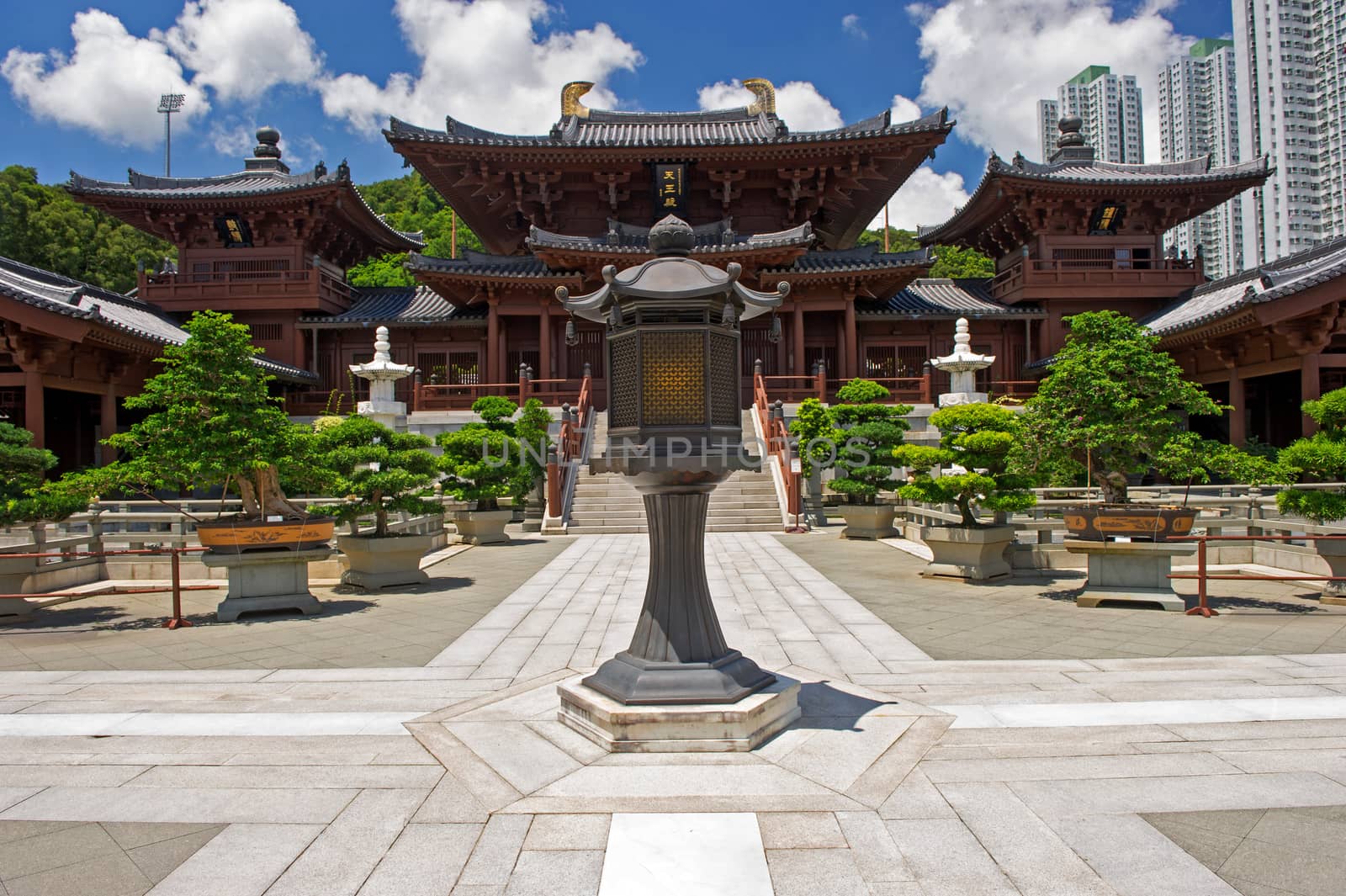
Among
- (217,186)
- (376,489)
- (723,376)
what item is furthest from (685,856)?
(217,186)

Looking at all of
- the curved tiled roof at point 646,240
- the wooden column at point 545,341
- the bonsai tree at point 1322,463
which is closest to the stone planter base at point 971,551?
the bonsai tree at point 1322,463

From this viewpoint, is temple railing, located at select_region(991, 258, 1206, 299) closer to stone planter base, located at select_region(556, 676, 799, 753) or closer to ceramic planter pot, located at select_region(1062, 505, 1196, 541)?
ceramic planter pot, located at select_region(1062, 505, 1196, 541)

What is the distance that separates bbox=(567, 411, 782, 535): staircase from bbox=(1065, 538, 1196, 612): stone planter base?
26.4 feet

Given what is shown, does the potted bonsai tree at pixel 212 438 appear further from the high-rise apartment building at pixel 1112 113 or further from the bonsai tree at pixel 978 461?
the high-rise apartment building at pixel 1112 113

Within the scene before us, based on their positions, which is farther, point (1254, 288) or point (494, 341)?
point (494, 341)

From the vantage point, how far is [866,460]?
14.9 metres

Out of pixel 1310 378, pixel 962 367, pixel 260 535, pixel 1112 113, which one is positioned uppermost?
pixel 1112 113

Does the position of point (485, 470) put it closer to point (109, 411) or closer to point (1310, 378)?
point (109, 411)

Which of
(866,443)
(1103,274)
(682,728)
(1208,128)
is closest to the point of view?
(682,728)

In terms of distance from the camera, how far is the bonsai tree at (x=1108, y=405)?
330 inches

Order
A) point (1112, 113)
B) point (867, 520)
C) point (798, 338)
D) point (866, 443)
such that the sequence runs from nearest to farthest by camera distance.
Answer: point (867, 520) → point (866, 443) → point (798, 338) → point (1112, 113)

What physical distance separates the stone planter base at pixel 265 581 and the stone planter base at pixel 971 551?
7431 mm

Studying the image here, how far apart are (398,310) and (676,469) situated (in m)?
23.2

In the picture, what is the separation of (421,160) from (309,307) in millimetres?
5588
